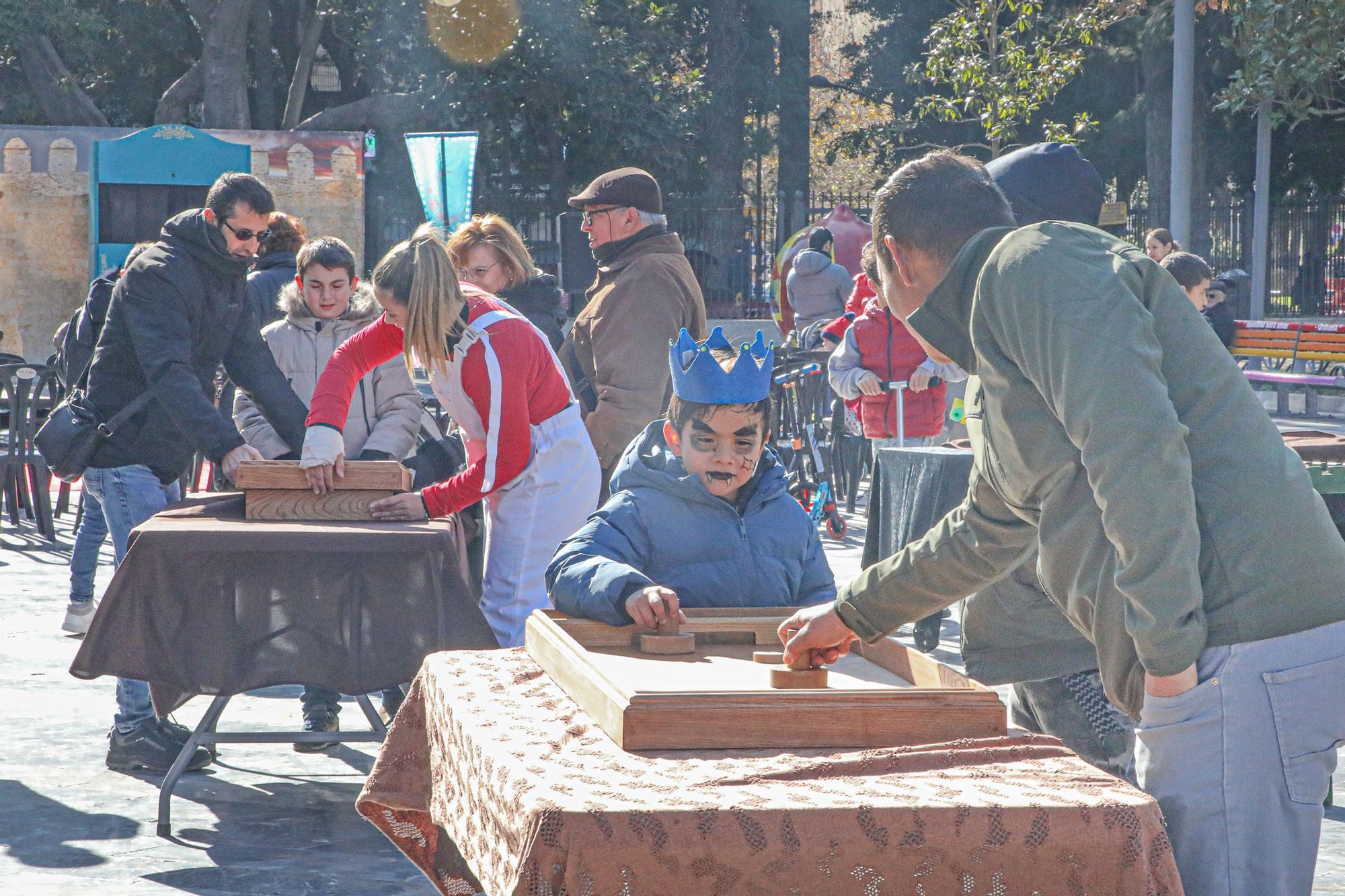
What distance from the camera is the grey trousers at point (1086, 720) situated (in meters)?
3.20

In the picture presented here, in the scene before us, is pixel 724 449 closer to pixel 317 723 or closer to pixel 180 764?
pixel 180 764

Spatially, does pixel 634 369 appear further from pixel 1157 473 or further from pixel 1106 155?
pixel 1106 155

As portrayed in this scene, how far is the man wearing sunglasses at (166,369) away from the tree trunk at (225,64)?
832 inches

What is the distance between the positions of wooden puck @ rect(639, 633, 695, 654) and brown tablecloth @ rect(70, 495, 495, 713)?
157 centimetres

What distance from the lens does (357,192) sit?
22891mm

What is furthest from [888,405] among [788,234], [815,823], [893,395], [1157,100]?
[1157,100]

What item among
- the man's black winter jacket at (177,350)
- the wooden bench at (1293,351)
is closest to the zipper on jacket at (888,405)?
the man's black winter jacket at (177,350)

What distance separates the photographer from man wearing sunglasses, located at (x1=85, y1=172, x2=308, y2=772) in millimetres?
4953

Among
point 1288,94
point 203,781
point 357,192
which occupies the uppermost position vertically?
point 1288,94

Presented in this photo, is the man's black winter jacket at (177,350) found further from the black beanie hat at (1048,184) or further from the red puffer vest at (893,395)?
the red puffer vest at (893,395)

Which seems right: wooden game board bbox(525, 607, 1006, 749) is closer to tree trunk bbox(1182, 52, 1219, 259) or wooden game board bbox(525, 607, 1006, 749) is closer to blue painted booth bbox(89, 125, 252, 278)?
blue painted booth bbox(89, 125, 252, 278)

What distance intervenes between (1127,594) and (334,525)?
8.63ft

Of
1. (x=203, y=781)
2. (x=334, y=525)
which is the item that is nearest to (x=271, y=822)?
(x=203, y=781)

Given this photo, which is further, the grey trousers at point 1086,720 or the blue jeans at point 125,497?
the blue jeans at point 125,497
